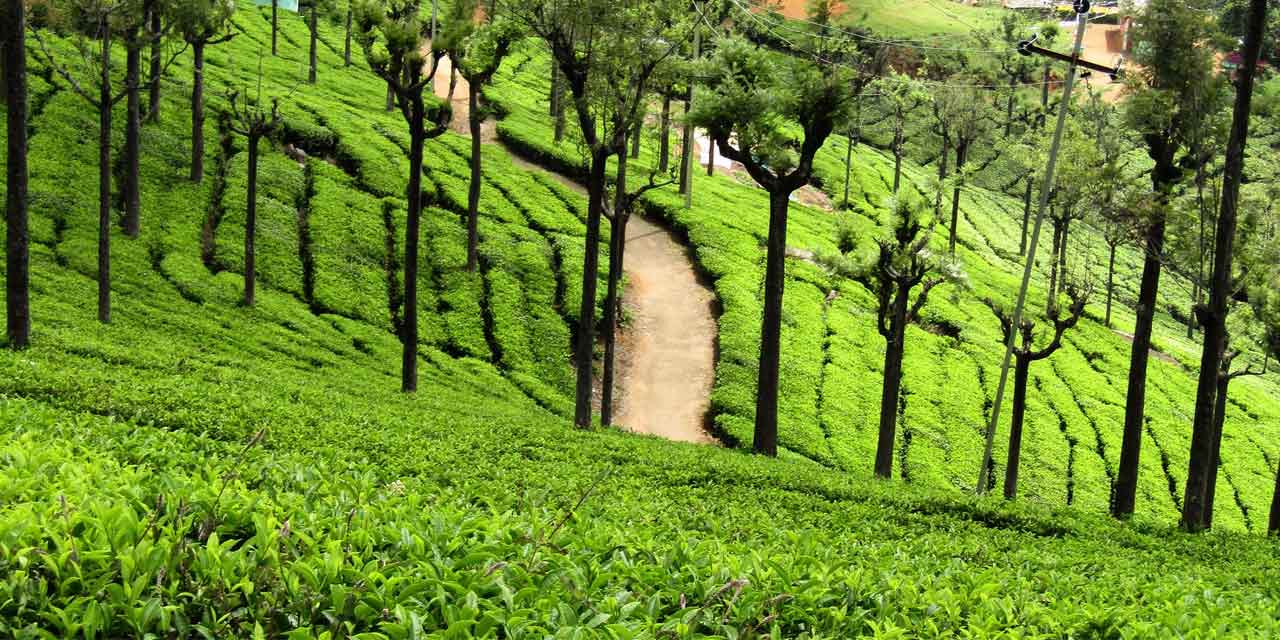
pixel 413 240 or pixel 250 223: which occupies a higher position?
pixel 413 240

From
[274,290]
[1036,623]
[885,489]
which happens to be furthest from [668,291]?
[1036,623]

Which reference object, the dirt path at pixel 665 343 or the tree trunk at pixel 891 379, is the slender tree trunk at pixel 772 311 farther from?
the dirt path at pixel 665 343

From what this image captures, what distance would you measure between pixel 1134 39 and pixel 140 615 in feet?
62.5

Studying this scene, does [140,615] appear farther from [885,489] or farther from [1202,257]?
[1202,257]

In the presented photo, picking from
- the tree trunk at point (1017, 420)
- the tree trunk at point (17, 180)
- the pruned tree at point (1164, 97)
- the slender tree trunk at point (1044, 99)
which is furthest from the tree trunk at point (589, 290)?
the slender tree trunk at point (1044, 99)

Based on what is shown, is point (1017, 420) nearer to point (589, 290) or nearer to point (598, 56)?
point (589, 290)

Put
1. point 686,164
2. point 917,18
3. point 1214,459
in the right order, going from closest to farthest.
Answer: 1. point 1214,459
2. point 686,164
3. point 917,18

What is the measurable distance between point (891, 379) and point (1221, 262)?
9.58 metres

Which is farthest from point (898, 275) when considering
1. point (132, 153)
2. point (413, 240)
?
point (132, 153)

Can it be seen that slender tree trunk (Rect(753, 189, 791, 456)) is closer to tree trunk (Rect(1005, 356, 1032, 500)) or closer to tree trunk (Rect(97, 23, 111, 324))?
tree trunk (Rect(1005, 356, 1032, 500))

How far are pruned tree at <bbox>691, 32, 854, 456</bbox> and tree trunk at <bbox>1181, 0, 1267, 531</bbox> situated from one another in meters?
7.22

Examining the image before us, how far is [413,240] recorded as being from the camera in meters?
21.9

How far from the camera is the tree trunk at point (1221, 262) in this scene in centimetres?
1653

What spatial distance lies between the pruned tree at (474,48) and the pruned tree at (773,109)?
4417mm
